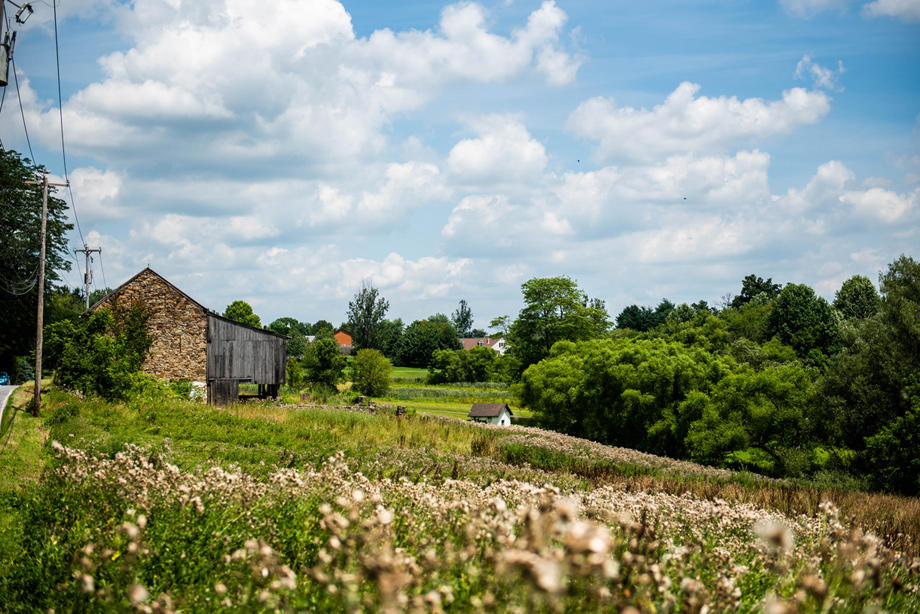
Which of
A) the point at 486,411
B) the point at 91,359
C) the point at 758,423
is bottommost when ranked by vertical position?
the point at 486,411

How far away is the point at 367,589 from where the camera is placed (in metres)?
3.33

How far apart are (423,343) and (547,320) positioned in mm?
47511

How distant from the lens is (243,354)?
37312 mm

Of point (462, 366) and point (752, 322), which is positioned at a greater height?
point (752, 322)

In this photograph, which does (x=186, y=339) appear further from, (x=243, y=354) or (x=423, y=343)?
(x=423, y=343)

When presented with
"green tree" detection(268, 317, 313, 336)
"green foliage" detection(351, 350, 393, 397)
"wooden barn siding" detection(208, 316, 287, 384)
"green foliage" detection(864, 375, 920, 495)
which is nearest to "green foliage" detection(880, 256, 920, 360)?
"green foliage" detection(864, 375, 920, 495)

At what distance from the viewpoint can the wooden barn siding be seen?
35812mm

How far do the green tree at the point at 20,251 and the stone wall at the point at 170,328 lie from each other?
7.96 meters

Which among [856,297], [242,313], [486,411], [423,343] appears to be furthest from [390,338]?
[856,297]

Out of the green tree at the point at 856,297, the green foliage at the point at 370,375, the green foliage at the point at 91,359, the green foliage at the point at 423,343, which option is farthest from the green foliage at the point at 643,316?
the green foliage at the point at 91,359

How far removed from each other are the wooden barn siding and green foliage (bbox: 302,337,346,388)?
69.9 feet

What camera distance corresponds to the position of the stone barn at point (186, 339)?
112 ft

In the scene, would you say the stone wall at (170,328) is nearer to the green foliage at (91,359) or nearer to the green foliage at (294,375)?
the green foliage at (91,359)

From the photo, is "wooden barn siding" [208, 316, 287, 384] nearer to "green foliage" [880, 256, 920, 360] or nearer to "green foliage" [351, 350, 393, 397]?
"green foliage" [351, 350, 393, 397]
